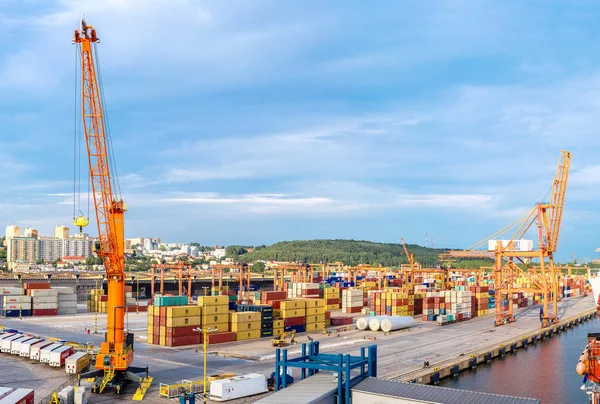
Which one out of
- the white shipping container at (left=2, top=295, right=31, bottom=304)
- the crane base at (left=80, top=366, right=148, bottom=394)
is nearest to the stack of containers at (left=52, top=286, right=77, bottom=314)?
the white shipping container at (left=2, top=295, right=31, bottom=304)

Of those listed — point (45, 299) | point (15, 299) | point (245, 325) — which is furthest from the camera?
point (45, 299)

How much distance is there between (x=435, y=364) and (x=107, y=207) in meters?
34.3

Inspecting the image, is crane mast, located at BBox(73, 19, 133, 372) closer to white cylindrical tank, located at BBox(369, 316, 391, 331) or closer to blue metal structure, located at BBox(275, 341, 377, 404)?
blue metal structure, located at BBox(275, 341, 377, 404)

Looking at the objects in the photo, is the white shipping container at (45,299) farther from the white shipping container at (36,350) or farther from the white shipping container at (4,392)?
the white shipping container at (4,392)

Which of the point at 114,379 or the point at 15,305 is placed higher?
the point at 114,379

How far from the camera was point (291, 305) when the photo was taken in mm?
78312

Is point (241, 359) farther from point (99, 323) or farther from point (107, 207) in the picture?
point (99, 323)

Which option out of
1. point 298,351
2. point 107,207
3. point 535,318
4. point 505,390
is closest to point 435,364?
point 505,390

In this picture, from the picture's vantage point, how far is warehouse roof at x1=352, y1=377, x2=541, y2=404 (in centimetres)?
2752

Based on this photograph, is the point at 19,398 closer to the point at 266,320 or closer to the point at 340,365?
the point at 340,365

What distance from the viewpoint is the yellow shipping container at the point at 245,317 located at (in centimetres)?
7075

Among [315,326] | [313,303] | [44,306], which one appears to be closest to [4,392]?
[313,303]

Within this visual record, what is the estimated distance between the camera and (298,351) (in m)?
62.2

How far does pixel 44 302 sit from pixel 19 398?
229 feet
